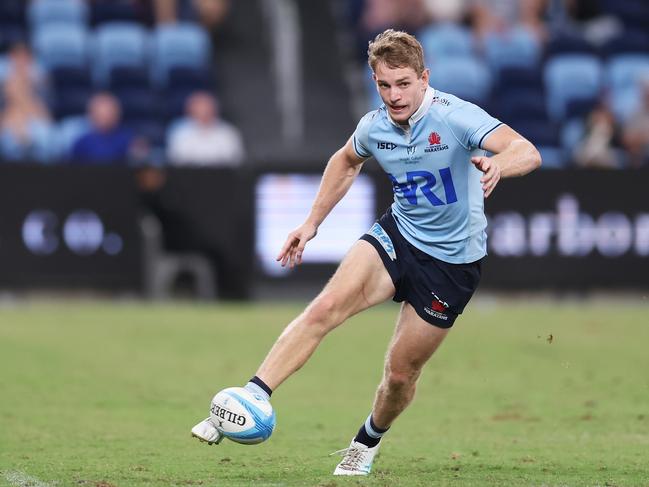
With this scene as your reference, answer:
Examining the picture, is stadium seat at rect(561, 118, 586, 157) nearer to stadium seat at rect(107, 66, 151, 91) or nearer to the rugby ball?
stadium seat at rect(107, 66, 151, 91)

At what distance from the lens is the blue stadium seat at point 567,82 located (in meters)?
23.0

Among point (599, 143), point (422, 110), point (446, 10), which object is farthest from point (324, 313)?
point (446, 10)

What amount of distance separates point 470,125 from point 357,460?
6.68ft

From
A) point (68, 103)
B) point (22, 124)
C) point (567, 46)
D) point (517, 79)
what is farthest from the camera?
point (567, 46)

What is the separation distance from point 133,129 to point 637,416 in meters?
11.2

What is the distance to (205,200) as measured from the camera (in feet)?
62.7

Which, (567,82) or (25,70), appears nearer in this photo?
(25,70)

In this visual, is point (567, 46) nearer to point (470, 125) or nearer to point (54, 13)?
point (54, 13)

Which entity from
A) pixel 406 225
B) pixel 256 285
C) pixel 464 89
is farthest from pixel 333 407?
pixel 464 89

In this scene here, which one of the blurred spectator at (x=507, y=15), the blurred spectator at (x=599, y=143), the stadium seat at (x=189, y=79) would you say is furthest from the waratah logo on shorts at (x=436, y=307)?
the blurred spectator at (x=507, y=15)

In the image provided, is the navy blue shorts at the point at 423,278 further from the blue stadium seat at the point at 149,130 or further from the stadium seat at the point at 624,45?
the stadium seat at the point at 624,45

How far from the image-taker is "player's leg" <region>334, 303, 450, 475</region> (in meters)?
7.89

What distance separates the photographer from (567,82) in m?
23.0

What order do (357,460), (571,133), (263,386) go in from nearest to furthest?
(263,386) < (357,460) < (571,133)
